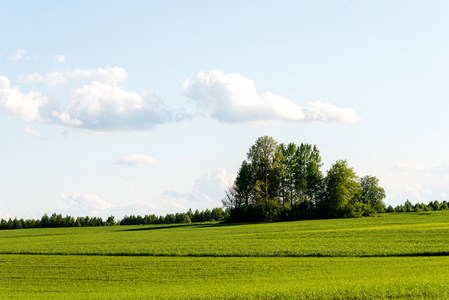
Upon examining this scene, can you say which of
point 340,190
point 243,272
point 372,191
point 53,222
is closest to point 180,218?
point 53,222

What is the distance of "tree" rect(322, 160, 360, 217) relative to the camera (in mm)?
87938

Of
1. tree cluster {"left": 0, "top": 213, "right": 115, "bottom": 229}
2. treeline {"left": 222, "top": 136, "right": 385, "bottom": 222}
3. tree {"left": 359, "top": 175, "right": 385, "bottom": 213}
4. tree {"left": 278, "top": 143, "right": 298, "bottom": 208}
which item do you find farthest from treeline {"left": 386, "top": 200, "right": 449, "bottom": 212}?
tree cluster {"left": 0, "top": 213, "right": 115, "bottom": 229}

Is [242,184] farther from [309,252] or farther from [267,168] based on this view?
[309,252]

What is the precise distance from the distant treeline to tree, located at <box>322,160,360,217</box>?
53.5 metres

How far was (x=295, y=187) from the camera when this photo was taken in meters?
93.1

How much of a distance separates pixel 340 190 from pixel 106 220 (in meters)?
85.1

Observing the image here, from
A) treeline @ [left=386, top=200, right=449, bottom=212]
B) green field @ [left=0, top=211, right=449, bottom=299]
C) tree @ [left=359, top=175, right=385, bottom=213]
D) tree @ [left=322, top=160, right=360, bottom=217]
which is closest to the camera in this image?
green field @ [left=0, top=211, right=449, bottom=299]

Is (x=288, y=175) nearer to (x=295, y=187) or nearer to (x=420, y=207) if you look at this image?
(x=295, y=187)

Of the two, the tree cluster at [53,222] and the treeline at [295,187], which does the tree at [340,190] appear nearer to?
the treeline at [295,187]

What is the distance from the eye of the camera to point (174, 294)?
59.4ft

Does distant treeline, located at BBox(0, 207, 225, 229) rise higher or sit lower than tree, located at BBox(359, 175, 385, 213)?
lower

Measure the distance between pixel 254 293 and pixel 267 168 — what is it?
2830 inches

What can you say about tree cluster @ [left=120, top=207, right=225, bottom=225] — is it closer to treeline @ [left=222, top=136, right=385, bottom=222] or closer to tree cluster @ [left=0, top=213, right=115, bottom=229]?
tree cluster @ [left=0, top=213, right=115, bottom=229]

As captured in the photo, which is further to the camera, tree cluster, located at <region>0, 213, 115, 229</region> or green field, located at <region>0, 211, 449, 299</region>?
tree cluster, located at <region>0, 213, 115, 229</region>
